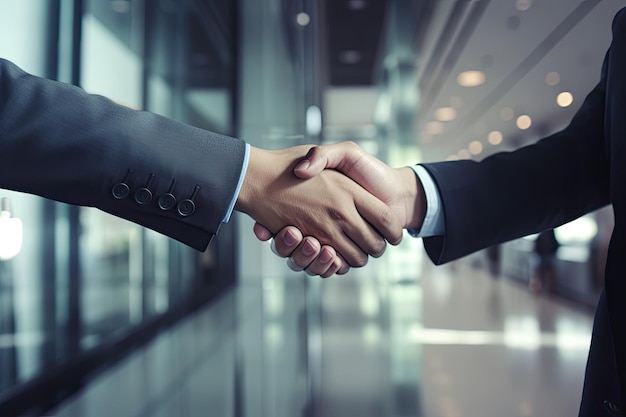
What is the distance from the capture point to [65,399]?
304cm

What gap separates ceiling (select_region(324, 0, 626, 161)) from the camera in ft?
7.86

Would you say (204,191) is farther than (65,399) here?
No

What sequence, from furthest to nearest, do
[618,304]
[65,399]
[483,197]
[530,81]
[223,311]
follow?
[223,311] < [65,399] < [530,81] < [483,197] < [618,304]

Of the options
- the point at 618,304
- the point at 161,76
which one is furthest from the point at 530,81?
the point at 161,76

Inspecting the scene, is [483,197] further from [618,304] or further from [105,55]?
[105,55]

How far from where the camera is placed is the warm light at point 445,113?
140 inches

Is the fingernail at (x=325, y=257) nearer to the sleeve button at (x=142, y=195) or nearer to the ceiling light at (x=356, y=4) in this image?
the sleeve button at (x=142, y=195)

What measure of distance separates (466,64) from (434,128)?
48 centimetres

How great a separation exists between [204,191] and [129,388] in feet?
8.28

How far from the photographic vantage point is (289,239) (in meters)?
1.44

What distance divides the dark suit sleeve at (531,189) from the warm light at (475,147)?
1709 millimetres

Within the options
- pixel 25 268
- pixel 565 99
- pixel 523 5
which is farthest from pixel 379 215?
pixel 25 268

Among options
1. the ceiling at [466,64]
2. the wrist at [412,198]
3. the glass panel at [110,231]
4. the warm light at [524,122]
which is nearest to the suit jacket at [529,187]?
the wrist at [412,198]

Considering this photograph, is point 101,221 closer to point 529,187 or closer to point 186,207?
point 186,207
